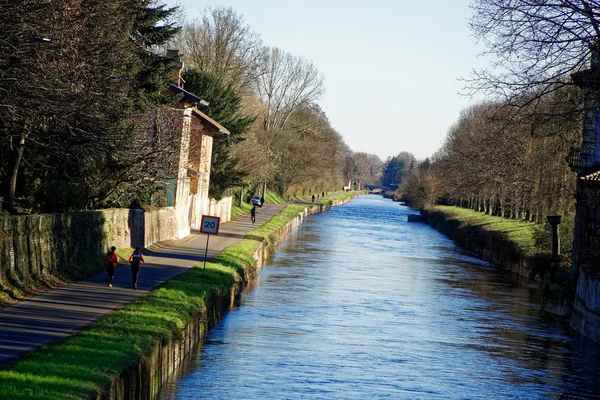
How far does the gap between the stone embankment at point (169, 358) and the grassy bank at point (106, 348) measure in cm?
15

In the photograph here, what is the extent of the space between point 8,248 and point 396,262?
1275 inches

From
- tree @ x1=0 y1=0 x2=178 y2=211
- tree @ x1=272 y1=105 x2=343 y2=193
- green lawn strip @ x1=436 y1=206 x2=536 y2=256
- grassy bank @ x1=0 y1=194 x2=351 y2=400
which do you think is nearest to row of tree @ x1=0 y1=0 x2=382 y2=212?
tree @ x1=0 y1=0 x2=178 y2=211

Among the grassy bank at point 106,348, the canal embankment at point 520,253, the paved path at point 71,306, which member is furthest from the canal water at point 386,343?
the paved path at point 71,306

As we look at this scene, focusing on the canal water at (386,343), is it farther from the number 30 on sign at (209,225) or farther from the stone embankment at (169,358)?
the number 30 on sign at (209,225)

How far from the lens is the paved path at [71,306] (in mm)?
Answer: 16359

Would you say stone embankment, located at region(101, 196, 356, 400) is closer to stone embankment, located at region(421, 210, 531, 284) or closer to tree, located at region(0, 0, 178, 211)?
tree, located at region(0, 0, 178, 211)

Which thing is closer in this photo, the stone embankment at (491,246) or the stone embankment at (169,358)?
the stone embankment at (169,358)

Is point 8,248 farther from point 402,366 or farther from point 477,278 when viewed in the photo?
point 477,278

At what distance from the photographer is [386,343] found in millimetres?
25938

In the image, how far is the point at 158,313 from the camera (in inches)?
815

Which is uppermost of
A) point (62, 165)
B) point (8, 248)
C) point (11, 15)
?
point (11, 15)

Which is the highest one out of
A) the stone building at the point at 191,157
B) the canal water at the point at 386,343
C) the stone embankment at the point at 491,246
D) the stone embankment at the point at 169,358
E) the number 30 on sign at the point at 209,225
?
the stone building at the point at 191,157

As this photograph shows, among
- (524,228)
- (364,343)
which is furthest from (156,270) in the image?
(524,228)

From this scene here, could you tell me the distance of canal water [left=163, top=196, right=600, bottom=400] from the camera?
20.2 meters
